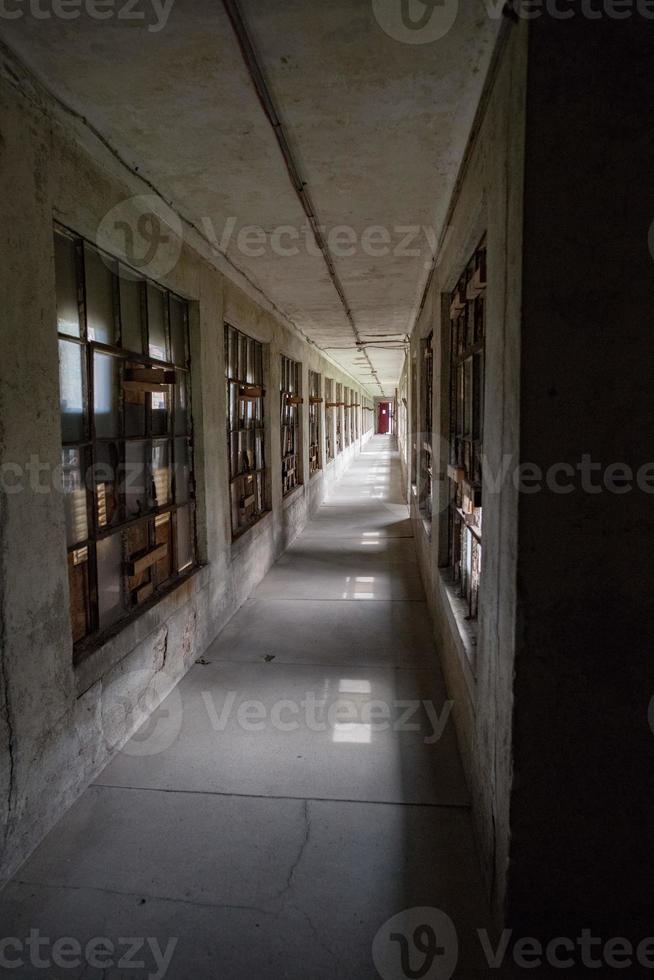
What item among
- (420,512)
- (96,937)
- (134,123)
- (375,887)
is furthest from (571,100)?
(420,512)

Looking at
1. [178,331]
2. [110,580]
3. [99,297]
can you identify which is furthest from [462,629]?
[178,331]

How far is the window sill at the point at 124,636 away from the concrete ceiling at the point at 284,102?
238cm

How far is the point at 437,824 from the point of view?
93.1 inches

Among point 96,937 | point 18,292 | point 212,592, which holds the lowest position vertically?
point 96,937

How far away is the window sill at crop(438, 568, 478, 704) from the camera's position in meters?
2.60

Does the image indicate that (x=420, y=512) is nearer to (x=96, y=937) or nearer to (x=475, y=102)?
(x=475, y=102)

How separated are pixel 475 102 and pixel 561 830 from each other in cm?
266

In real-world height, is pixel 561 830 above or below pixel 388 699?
above
